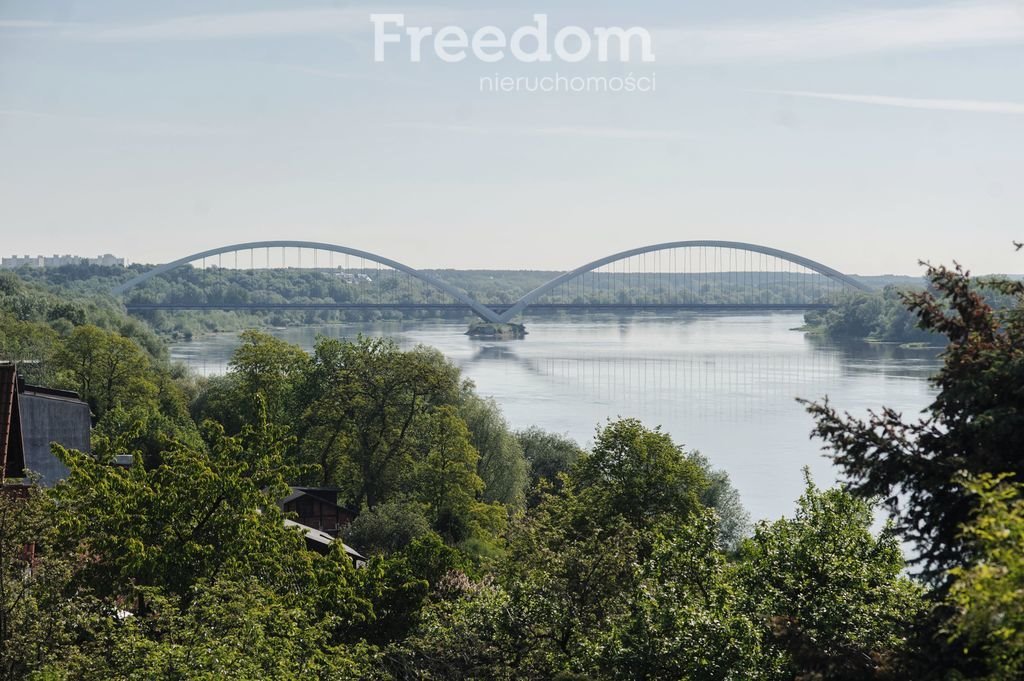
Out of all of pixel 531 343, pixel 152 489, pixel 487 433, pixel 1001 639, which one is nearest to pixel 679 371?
pixel 531 343

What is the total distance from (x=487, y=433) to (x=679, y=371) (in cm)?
3476

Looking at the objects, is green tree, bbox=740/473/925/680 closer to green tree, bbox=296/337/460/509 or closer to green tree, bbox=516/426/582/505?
green tree, bbox=296/337/460/509

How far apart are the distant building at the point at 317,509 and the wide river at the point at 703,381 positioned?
5777 mm

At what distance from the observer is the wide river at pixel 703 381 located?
33.3 metres

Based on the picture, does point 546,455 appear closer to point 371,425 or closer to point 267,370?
point 371,425

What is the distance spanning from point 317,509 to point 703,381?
117 ft

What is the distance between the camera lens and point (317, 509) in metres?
21.2

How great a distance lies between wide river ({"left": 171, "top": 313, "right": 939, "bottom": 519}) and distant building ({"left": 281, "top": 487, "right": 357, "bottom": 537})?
578cm

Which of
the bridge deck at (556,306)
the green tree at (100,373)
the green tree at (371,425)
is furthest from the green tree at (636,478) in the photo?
the bridge deck at (556,306)

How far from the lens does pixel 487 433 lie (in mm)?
25906

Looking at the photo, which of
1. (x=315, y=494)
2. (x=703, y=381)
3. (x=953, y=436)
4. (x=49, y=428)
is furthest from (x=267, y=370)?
(x=703, y=381)

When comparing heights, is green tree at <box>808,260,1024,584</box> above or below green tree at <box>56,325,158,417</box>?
above

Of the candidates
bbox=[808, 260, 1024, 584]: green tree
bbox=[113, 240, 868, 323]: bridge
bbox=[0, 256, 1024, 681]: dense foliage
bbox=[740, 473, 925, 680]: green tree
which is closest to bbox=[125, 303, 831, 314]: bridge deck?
bbox=[113, 240, 868, 323]: bridge

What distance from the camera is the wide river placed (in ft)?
109
